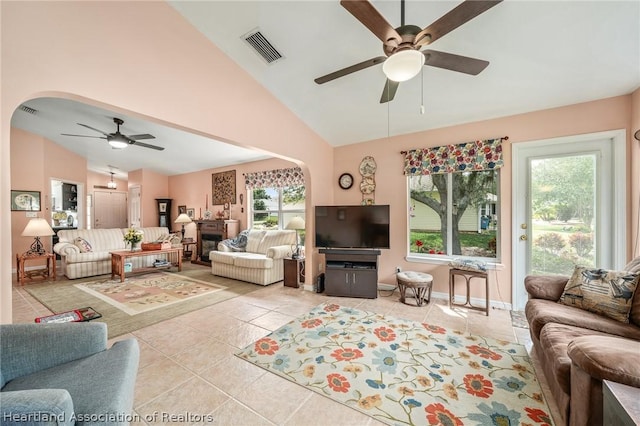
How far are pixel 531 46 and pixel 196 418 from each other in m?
3.87

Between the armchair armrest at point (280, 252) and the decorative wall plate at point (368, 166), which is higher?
the decorative wall plate at point (368, 166)

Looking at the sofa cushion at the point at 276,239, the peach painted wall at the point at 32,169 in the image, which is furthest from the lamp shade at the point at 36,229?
the sofa cushion at the point at 276,239

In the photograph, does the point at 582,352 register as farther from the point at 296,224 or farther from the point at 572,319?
the point at 296,224

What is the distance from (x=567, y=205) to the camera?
9.66 ft

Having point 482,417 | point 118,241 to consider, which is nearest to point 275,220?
point 118,241

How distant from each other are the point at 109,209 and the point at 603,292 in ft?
40.6

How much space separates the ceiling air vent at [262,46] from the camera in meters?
2.50

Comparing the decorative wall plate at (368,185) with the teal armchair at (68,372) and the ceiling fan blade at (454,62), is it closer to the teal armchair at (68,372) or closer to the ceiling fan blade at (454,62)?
the ceiling fan blade at (454,62)

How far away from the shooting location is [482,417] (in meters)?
1.52

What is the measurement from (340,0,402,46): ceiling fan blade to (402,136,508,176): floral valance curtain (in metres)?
2.22

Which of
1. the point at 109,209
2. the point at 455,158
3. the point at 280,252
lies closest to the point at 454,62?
the point at 455,158

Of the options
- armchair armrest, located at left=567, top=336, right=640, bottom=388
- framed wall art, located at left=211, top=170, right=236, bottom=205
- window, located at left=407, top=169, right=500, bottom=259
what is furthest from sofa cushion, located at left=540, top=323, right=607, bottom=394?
framed wall art, located at left=211, top=170, right=236, bottom=205

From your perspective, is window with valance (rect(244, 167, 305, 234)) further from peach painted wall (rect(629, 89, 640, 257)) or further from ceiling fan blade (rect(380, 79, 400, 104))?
peach painted wall (rect(629, 89, 640, 257))

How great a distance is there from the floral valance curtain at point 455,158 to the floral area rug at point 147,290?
3.73m
